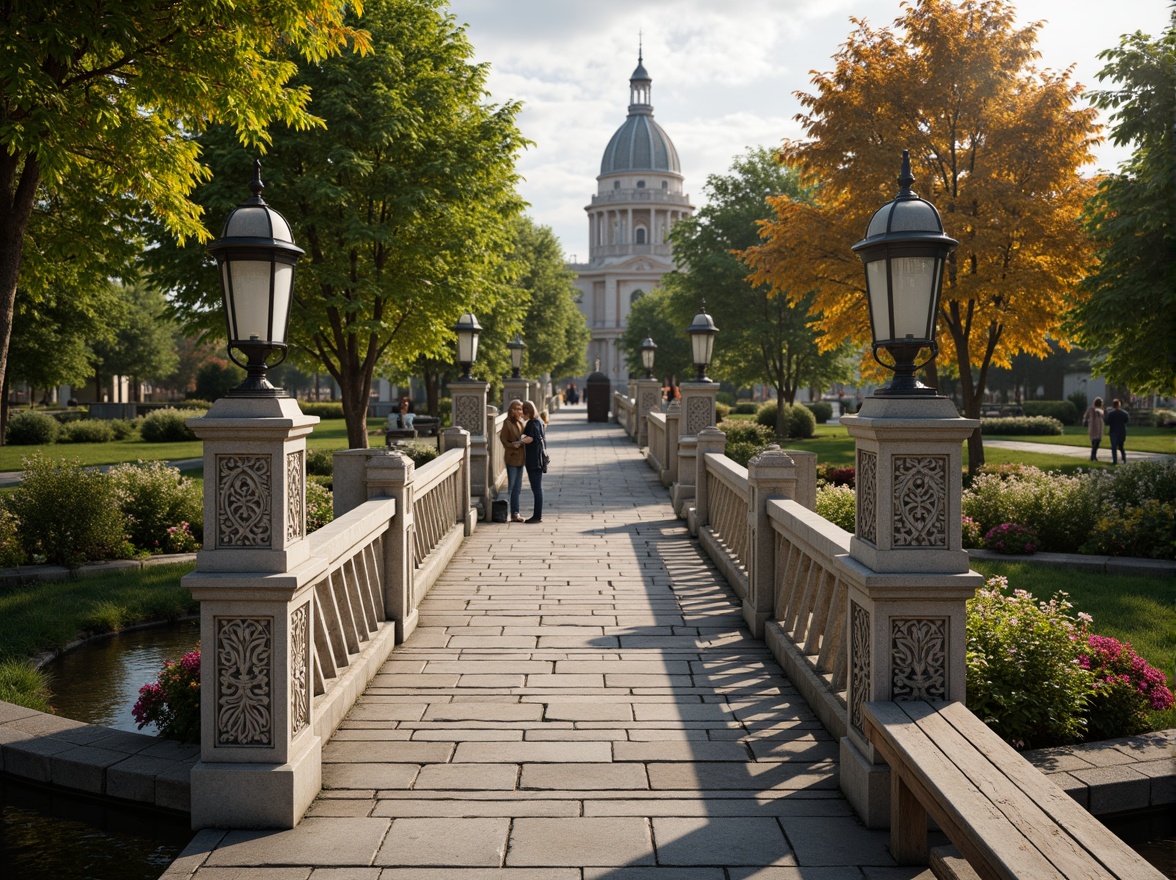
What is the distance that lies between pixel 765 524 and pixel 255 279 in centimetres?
476

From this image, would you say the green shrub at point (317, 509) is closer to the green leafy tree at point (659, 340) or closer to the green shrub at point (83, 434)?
the green shrub at point (83, 434)

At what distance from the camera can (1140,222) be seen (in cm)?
1564

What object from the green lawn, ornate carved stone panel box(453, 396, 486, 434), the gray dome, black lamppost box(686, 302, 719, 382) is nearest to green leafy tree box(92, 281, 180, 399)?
the green lawn

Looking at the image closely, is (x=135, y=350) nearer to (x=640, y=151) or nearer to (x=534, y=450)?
(x=534, y=450)

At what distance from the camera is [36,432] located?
124 ft

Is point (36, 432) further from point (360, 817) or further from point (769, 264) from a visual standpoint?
point (360, 817)

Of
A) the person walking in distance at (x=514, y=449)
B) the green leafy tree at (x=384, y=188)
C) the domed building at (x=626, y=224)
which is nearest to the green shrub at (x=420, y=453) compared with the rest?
the green leafy tree at (x=384, y=188)

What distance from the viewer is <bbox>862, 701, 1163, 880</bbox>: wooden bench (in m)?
3.38

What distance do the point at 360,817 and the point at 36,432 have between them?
38.3 metres

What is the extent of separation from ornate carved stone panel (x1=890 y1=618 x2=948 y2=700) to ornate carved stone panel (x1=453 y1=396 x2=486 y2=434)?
1164 centimetres

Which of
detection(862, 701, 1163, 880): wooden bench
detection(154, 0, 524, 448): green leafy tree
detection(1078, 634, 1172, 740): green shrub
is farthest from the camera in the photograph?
detection(154, 0, 524, 448): green leafy tree

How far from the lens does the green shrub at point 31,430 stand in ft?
124

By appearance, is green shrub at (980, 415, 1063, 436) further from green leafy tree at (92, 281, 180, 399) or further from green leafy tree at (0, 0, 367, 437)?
green leafy tree at (92, 281, 180, 399)

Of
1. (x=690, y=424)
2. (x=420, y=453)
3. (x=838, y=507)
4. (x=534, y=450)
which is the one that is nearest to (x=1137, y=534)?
(x=838, y=507)
